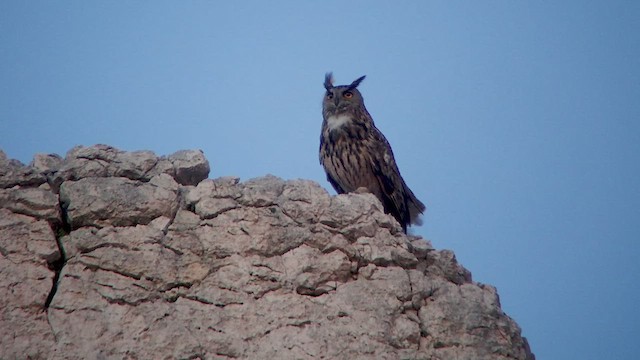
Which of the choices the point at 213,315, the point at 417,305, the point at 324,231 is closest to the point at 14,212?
the point at 213,315

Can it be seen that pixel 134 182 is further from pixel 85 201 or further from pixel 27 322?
pixel 27 322

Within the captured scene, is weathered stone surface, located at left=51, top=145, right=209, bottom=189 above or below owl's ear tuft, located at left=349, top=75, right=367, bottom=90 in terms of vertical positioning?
below

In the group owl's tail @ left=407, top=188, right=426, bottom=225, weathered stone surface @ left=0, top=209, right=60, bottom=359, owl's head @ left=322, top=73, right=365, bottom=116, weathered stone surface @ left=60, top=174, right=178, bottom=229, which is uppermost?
owl's head @ left=322, top=73, right=365, bottom=116

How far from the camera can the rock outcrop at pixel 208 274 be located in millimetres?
3975

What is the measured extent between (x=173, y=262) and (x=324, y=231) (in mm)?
1072

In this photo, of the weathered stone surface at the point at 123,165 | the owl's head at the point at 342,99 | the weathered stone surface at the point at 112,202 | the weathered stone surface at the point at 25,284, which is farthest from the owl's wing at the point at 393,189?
the weathered stone surface at the point at 25,284

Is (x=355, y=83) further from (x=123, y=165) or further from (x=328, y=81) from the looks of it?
(x=123, y=165)

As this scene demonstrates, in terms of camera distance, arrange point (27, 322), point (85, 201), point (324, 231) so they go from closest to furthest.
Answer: point (27, 322), point (85, 201), point (324, 231)

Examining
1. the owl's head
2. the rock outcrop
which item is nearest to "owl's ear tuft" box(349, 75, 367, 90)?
the owl's head

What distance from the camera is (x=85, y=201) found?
4414 millimetres

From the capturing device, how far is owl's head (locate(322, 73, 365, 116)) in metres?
8.38

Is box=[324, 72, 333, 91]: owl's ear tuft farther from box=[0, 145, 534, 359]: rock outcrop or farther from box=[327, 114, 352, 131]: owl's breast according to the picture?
box=[0, 145, 534, 359]: rock outcrop

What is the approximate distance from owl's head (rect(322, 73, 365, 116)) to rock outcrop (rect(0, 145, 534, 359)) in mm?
3434

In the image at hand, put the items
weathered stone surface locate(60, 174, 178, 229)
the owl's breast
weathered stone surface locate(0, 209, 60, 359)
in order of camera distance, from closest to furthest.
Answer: weathered stone surface locate(0, 209, 60, 359) → weathered stone surface locate(60, 174, 178, 229) → the owl's breast
